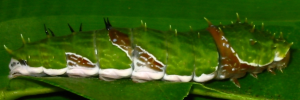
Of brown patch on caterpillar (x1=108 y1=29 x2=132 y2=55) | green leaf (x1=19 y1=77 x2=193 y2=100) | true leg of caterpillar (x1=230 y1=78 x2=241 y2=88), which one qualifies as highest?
brown patch on caterpillar (x1=108 y1=29 x2=132 y2=55)

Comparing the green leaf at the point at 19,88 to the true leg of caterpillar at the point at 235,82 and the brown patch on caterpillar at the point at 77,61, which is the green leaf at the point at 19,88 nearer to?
the brown patch on caterpillar at the point at 77,61

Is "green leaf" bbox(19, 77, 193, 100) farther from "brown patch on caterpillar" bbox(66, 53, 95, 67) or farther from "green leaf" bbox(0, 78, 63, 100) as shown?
"green leaf" bbox(0, 78, 63, 100)

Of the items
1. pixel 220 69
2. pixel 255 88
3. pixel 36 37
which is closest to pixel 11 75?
pixel 36 37

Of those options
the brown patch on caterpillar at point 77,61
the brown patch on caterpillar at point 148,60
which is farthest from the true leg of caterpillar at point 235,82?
the brown patch on caterpillar at point 77,61

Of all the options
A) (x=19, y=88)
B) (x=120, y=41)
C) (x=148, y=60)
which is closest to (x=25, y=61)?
(x=19, y=88)

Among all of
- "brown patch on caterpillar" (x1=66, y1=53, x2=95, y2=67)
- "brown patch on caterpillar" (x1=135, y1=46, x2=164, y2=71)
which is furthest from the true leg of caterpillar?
"brown patch on caterpillar" (x1=66, y1=53, x2=95, y2=67)

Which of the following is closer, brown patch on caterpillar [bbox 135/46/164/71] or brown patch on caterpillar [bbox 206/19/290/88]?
brown patch on caterpillar [bbox 135/46/164/71]

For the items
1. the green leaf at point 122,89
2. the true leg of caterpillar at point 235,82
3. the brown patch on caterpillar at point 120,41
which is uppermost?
the brown patch on caterpillar at point 120,41
